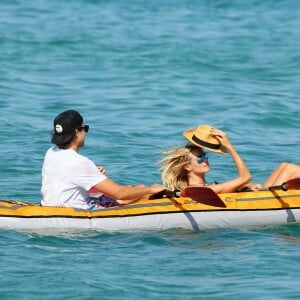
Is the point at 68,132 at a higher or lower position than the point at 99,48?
lower

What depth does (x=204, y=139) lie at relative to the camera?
9367mm

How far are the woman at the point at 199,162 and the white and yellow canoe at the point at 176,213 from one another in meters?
0.16

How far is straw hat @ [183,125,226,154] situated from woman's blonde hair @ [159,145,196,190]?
0.16 metres

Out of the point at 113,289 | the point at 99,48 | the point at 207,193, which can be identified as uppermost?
the point at 99,48

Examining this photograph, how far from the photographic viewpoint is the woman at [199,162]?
30.8 ft

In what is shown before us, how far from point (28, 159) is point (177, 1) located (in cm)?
1340

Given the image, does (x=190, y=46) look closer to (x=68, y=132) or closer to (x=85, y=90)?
(x=85, y=90)

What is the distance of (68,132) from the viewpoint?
8914 mm

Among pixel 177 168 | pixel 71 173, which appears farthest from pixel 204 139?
pixel 71 173

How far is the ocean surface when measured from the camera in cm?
799

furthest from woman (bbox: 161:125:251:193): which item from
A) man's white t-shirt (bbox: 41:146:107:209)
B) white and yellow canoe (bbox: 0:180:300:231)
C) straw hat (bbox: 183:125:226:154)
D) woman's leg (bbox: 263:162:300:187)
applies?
man's white t-shirt (bbox: 41:146:107:209)

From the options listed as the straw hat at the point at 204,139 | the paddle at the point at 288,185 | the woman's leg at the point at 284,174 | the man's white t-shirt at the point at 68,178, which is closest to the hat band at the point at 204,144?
the straw hat at the point at 204,139

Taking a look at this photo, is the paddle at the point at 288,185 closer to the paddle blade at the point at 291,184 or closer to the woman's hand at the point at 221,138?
the paddle blade at the point at 291,184

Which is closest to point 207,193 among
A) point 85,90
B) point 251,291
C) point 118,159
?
point 251,291
